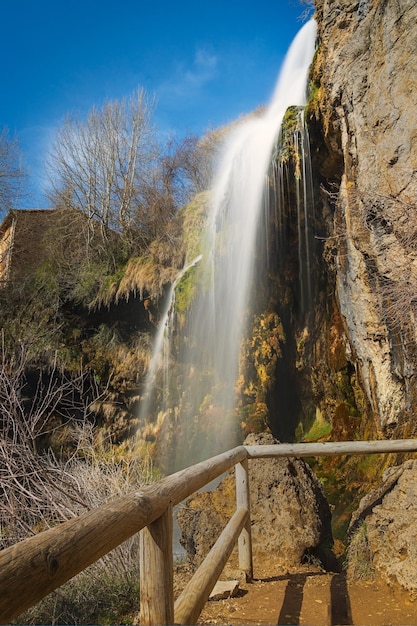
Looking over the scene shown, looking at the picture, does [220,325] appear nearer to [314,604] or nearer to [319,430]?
[319,430]

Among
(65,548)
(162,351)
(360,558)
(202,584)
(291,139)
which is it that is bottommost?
(360,558)

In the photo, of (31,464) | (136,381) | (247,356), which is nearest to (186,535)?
(31,464)

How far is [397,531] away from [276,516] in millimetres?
1415

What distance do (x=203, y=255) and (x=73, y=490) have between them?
38.3 ft

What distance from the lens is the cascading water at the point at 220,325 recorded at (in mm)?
14000

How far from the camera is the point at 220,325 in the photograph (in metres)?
14.5

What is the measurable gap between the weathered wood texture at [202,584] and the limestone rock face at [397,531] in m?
1.61

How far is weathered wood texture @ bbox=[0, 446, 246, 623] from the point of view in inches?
41.0

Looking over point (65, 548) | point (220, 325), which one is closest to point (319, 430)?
point (220, 325)

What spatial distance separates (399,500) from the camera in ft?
15.0

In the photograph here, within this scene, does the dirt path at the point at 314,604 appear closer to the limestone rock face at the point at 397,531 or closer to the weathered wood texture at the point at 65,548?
the limestone rock face at the point at 397,531

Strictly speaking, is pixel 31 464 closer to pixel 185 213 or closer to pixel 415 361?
pixel 415 361

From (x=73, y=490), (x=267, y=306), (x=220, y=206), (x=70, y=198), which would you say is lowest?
(x=73, y=490)

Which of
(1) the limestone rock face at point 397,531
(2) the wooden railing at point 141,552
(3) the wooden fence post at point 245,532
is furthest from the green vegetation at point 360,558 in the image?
(2) the wooden railing at point 141,552
